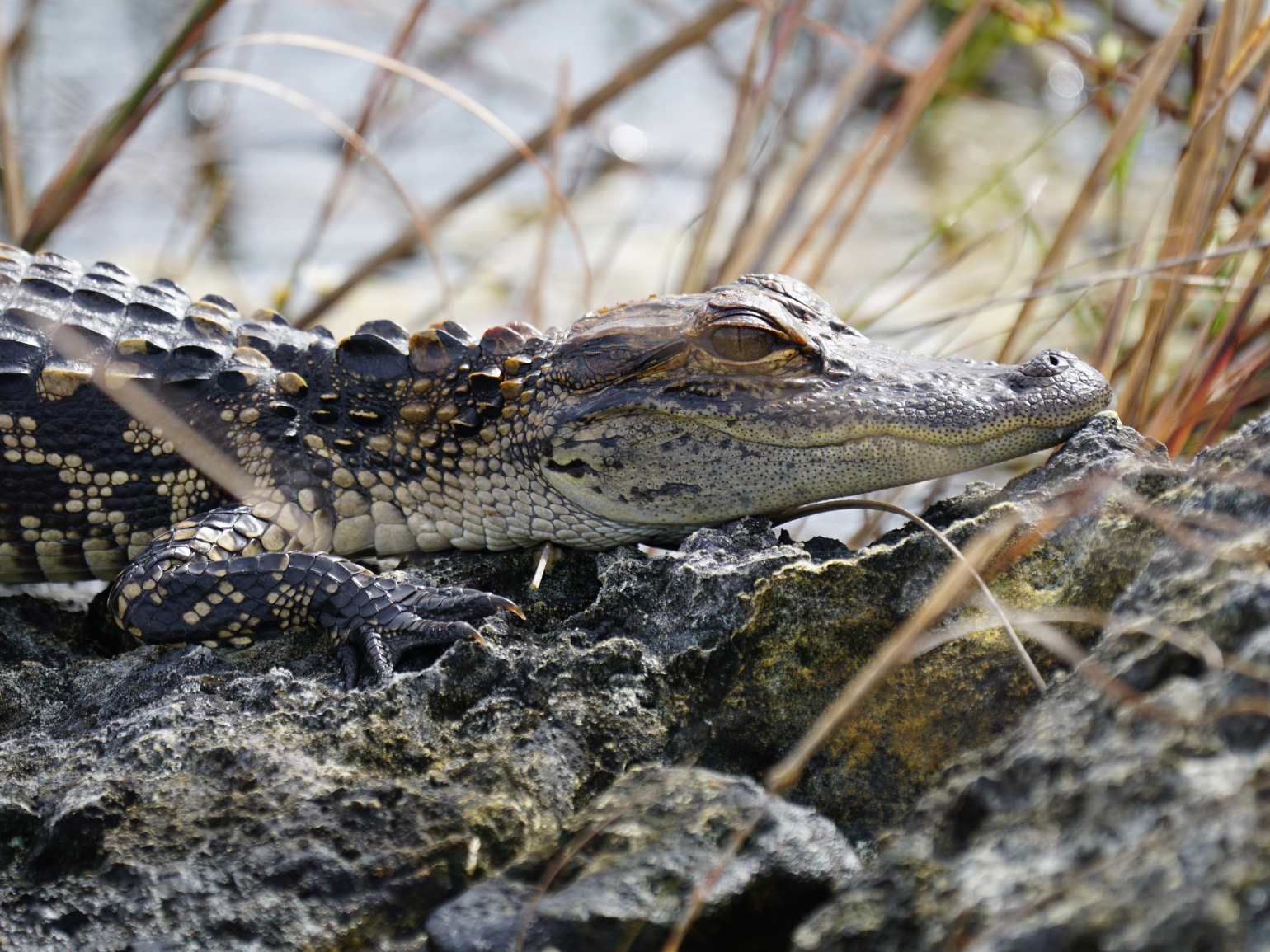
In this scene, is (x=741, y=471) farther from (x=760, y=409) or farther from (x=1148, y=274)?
(x=1148, y=274)

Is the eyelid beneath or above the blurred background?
beneath

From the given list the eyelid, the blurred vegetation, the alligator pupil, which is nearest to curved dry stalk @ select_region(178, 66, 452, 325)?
the blurred vegetation

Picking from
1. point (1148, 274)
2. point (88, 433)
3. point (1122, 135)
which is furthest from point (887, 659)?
point (1122, 135)

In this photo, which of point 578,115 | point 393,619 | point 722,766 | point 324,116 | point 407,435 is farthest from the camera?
point 578,115

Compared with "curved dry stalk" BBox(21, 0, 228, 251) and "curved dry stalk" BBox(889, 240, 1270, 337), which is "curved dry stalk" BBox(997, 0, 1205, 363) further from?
"curved dry stalk" BBox(21, 0, 228, 251)

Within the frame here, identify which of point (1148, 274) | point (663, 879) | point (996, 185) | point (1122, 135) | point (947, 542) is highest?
point (996, 185)

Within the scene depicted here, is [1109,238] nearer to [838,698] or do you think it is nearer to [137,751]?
[838,698]

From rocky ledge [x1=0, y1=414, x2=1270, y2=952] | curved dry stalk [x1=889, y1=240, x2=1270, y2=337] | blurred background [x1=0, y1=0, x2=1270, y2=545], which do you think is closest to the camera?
rocky ledge [x1=0, y1=414, x2=1270, y2=952]

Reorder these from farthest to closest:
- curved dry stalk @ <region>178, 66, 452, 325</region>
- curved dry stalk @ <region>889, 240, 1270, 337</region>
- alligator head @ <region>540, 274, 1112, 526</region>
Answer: curved dry stalk @ <region>178, 66, 452, 325</region>
curved dry stalk @ <region>889, 240, 1270, 337</region>
alligator head @ <region>540, 274, 1112, 526</region>
